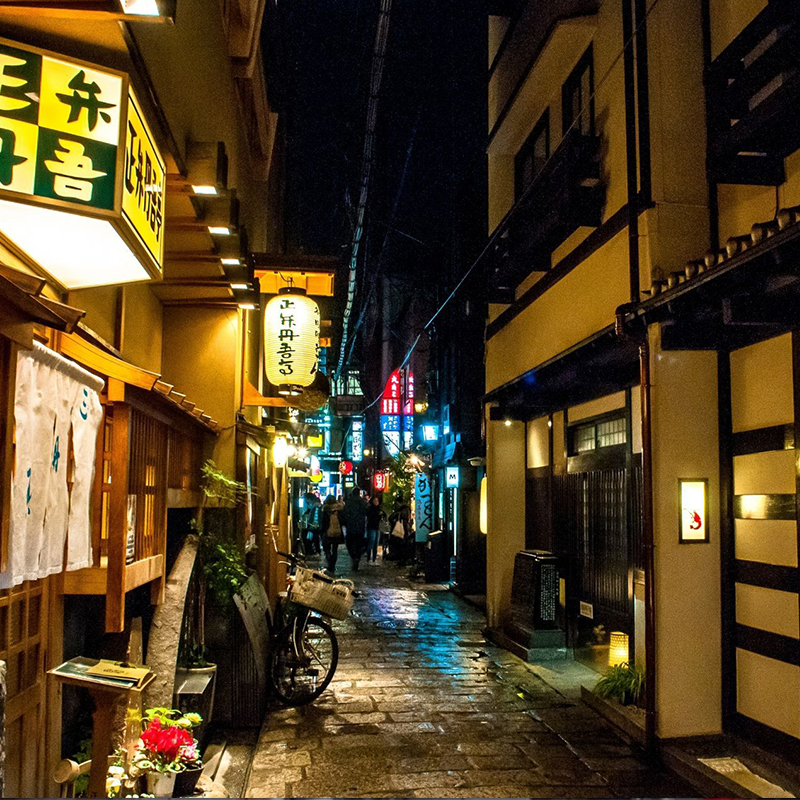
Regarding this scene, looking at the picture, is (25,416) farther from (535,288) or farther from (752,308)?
(535,288)

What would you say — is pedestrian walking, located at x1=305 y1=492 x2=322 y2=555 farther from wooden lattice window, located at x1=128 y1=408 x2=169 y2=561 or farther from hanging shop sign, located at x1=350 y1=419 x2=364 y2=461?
wooden lattice window, located at x1=128 y1=408 x2=169 y2=561

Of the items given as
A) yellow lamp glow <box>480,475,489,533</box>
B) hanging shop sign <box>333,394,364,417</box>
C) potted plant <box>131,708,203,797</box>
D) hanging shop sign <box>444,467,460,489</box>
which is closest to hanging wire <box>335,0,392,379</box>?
hanging shop sign <box>444,467,460,489</box>

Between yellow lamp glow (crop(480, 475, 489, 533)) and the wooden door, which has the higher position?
yellow lamp glow (crop(480, 475, 489, 533))

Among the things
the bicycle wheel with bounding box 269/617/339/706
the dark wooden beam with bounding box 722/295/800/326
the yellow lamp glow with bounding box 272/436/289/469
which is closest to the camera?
the dark wooden beam with bounding box 722/295/800/326

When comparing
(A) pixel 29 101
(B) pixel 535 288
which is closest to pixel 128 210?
(A) pixel 29 101

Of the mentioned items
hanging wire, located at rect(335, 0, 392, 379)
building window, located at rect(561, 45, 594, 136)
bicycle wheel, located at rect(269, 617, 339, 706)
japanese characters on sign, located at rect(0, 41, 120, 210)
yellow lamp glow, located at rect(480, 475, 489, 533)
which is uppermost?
hanging wire, located at rect(335, 0, 392, 379)

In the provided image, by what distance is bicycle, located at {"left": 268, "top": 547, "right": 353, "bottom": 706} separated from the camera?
12.0m

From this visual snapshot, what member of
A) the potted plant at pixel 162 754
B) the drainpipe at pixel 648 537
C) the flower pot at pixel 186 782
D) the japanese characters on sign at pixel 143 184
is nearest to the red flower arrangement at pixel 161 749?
the potted plant at pixel 162 754

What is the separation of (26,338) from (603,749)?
8.87m

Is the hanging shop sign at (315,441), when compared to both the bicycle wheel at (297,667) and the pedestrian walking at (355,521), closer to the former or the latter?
the pedestrian walking at (355,521)

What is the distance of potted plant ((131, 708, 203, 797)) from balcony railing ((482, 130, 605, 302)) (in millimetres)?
9366

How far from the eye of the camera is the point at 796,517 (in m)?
8.28

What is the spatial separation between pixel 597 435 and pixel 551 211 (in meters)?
4.15

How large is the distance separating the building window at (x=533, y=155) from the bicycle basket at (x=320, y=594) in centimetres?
917
